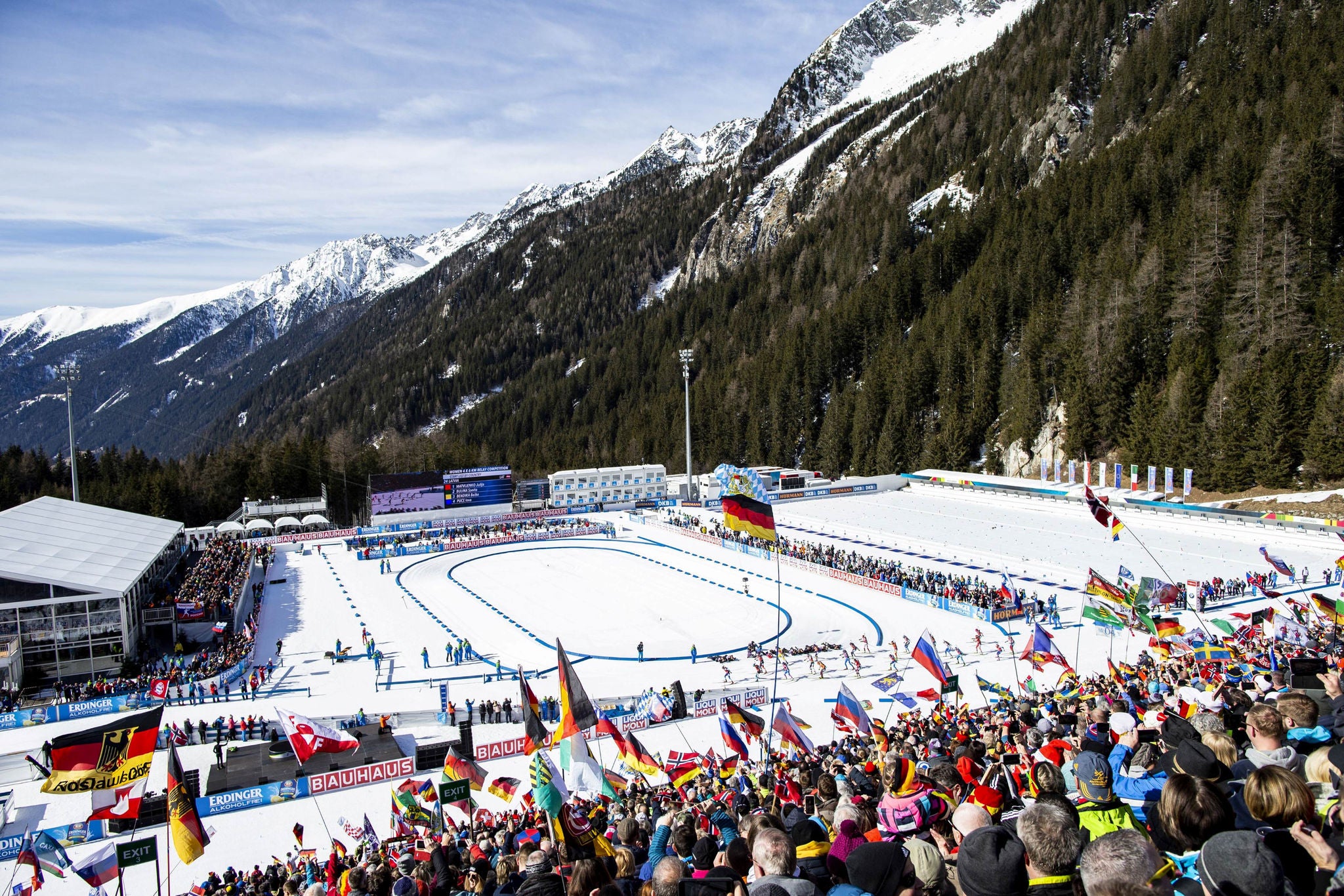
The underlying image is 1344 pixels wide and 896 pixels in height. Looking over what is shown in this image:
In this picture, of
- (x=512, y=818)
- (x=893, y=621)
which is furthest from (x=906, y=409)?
(x=512, y=818)

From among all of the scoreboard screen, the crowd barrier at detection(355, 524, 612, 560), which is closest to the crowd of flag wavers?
the crowd barrier at detection(355, 524, 612, 560)

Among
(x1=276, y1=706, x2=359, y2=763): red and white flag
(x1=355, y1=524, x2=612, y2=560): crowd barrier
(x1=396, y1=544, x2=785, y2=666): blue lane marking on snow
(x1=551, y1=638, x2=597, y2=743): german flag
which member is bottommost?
(x1=396, y1=544, x2=785, y2=666): blue lane marking on snow

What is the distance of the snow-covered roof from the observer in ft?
76.2

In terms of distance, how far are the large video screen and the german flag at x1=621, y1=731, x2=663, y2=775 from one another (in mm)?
40512

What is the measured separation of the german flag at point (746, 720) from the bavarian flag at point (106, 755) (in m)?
8.55

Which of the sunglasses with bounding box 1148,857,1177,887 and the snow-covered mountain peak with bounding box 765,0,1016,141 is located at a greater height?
the snow-covered mountain peak with bounding box 765,0,1016,141

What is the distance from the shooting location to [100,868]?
9.57m

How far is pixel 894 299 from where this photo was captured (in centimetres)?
8131

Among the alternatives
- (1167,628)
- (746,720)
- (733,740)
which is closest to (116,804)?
(733,740)

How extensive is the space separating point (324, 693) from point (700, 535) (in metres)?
23.8

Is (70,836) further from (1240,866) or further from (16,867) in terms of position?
(1240,866)

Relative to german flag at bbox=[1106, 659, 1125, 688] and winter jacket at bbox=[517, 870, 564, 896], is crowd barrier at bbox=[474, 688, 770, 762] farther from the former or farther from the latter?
winter jacket at bbox=[517, 870, 564, 896]

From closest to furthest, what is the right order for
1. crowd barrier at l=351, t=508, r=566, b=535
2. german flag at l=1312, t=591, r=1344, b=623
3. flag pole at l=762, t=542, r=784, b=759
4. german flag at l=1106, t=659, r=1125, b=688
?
german flag at l=1106, t=659, r=1125, b=688 → flag pole at l=762, t=542, r=784, b=759 → german flag at l=1312, t=591, r=1344, b=623 → crowd barrier at l=351, t=508, r=566, b=535

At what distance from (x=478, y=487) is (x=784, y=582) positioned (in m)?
26.2
